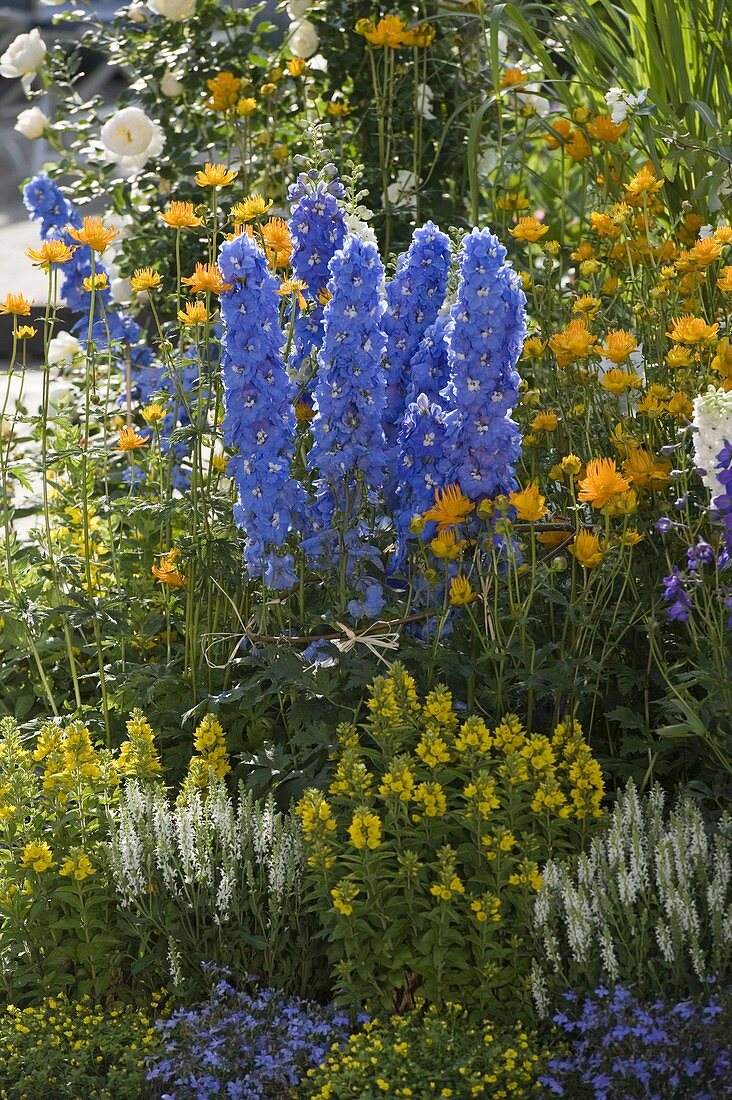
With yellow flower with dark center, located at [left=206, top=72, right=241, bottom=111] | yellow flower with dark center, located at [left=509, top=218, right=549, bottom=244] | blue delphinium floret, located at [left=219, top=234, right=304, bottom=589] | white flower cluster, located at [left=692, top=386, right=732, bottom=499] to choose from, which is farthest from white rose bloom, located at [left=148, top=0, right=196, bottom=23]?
white flower cluster, located at [left=692, top=386, right=732, bottom=499]

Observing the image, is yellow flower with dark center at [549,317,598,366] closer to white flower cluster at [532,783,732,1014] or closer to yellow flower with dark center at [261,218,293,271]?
yellow flower with dark center at [261,218,293,271]

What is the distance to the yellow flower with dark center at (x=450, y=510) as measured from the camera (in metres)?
2.41

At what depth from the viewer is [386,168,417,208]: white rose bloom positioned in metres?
4.20

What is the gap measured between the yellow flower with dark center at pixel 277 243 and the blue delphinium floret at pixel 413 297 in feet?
0.79

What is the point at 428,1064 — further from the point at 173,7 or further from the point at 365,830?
the point at 173,7

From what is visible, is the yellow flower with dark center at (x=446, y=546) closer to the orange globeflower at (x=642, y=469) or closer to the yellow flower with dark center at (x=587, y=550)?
the yellow flower with dark center at (x=587, y=550)

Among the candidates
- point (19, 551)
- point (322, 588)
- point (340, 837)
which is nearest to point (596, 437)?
point (322, 588)

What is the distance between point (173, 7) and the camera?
13.2ft

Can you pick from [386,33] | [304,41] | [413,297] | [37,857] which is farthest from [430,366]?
[304,41]

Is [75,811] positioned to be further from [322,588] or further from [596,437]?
[596,437]

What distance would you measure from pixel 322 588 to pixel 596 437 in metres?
0.67

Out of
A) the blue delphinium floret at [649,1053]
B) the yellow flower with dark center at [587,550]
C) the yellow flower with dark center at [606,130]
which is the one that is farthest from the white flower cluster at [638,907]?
the yellow flower with dark center at [606,130]

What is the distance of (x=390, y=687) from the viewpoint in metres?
2.32

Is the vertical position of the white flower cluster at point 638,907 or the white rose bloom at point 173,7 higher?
the white rose bloom at point 173,7
